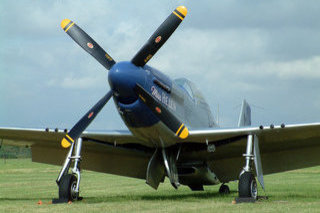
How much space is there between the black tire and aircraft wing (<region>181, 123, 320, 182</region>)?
2.90 metres

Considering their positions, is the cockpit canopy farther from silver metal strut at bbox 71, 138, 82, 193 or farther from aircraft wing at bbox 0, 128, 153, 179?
silver metal strut at bbox 71, 138, 82, 193

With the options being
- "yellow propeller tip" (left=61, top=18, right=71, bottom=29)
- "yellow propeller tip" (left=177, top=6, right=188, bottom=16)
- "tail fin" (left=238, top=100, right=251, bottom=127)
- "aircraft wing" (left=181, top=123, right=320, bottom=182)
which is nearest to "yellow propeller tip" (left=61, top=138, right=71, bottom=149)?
"yellow propeller tip" (left=61, top=18, right=71, bottom=29)

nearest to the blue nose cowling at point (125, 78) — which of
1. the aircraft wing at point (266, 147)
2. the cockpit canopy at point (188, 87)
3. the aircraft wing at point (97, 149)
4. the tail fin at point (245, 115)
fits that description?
the aircraft wing at point (97, 149)

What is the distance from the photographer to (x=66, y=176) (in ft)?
39.9

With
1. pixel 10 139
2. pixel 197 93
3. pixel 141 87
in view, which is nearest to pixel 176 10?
pixel 141 87

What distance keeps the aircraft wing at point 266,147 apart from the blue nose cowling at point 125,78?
2.36m

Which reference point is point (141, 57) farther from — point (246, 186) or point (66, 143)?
point (246, 186)

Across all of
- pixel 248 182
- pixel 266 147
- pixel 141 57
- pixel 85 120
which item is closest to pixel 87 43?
pixel 141 57

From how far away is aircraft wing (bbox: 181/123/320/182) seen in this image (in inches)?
493

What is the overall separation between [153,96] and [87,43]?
192 centimetres

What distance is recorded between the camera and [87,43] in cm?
1191

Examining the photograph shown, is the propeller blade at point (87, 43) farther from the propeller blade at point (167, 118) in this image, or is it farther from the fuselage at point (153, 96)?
the propeller blade at point (167, 118)

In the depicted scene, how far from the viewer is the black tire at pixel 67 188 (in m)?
11.9

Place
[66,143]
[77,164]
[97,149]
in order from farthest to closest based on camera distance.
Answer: [97,149], [77,164], [66,143]
